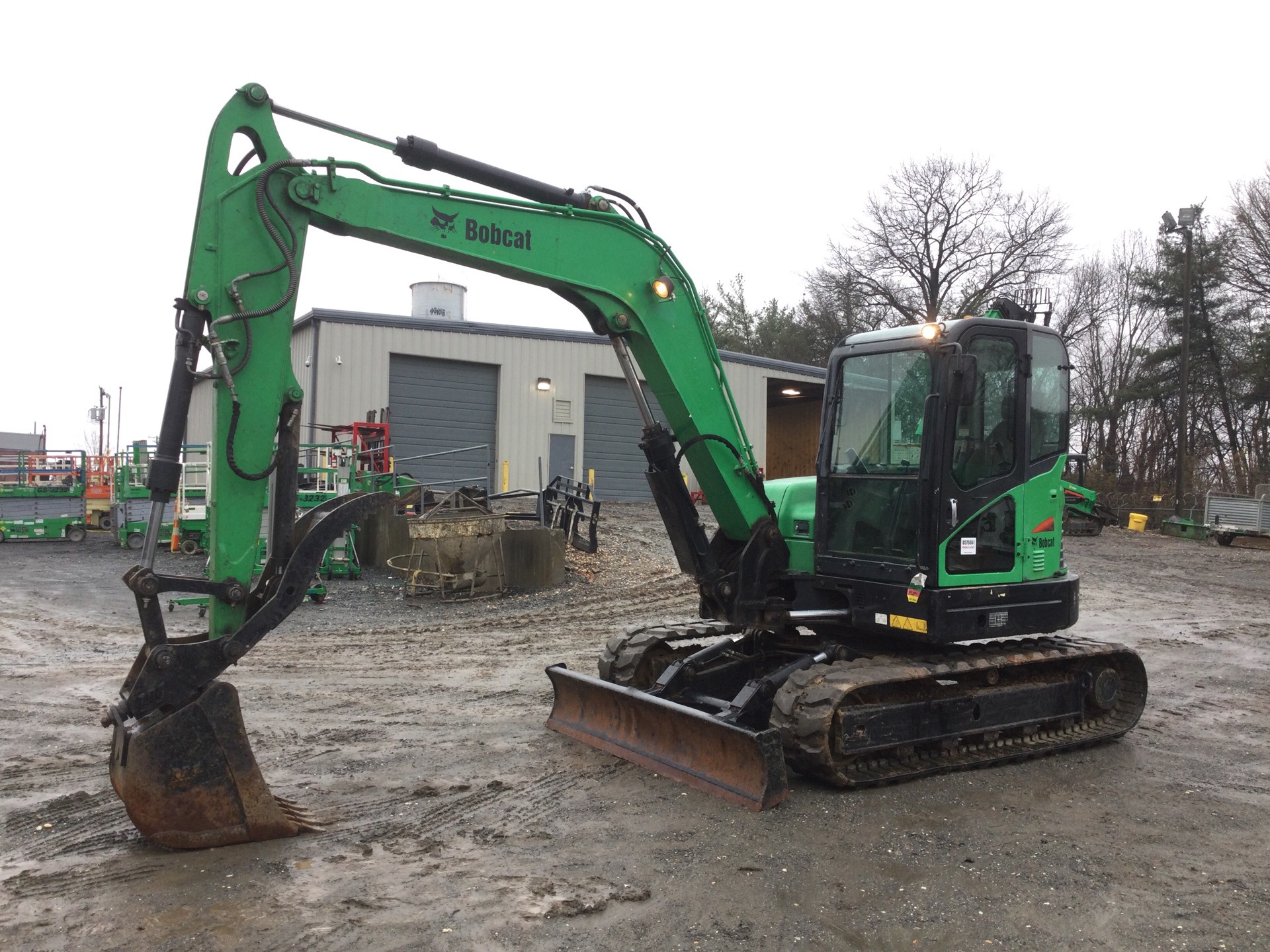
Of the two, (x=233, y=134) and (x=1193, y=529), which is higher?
(x=233, y=134)

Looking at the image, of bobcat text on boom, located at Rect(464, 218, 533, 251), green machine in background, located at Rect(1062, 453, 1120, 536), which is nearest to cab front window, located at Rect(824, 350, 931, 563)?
bobcat text on boom, located at Rect(464, 218, 533, 251)

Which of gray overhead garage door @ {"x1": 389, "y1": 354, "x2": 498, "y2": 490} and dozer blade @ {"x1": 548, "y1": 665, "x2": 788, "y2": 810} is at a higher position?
gray overhead garage door @ {"x1": 389, "y1": 354, "x2": 498, "y2": 490}

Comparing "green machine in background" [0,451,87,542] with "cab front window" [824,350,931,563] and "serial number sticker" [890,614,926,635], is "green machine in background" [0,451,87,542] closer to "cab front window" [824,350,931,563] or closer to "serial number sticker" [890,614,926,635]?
"cab front window" [824,350,931,563]

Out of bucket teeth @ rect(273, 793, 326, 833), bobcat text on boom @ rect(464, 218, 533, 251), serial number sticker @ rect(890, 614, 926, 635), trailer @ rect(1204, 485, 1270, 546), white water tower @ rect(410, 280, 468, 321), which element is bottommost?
bucket teeth @ rect(273, 793, 326, 833)

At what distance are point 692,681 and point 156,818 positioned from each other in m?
3.36

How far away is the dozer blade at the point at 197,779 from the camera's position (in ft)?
14.6

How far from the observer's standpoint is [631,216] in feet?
20.3

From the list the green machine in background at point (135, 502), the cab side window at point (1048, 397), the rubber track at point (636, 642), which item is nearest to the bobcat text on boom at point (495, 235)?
the rubber track at point (636, 642)

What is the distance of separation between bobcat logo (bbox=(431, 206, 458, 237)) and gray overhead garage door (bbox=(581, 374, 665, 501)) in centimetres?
1962

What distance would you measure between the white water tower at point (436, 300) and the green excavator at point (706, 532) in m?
21.9

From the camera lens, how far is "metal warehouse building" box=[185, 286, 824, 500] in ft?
72.4

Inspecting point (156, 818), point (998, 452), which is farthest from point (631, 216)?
point (156, 818)

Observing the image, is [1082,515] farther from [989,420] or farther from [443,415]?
[989,420]

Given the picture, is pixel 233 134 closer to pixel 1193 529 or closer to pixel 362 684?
pixel 362 684
